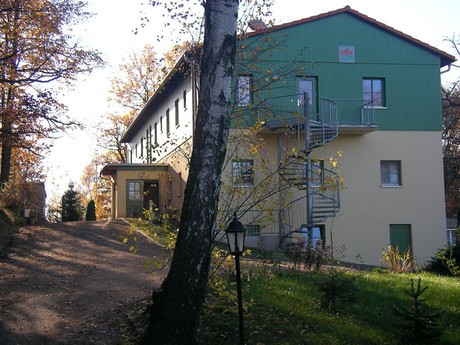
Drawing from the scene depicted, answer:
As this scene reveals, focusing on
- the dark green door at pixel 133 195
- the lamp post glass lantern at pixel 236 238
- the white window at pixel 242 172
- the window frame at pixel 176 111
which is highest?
the window frame at pixel 176 111

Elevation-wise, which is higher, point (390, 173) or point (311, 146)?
point (311, 146)

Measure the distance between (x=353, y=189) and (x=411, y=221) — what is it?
3.02 metres

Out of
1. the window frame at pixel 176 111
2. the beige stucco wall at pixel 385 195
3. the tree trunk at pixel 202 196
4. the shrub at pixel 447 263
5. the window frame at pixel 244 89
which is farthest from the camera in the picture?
the window frame at pixel 176 111

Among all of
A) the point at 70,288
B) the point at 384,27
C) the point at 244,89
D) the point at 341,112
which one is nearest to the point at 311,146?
the point at 341,112

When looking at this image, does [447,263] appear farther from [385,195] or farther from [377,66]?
[377,66]

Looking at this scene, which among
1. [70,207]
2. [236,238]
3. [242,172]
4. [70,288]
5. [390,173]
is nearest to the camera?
[236,238]

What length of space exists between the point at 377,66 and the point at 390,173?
4.84 metres

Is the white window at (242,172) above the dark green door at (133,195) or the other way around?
the other way around

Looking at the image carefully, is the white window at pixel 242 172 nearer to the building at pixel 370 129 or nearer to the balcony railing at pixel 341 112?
the balcony railing at pixel 341 112

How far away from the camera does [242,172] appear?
1010 cm

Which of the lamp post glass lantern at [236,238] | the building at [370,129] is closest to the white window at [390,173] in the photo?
the building at [370,129]

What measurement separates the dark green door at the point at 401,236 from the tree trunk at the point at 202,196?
18.9 metres

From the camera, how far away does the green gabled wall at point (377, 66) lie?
81.1 ft

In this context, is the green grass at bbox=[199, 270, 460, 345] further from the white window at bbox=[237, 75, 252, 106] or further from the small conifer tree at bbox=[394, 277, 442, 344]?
the white window at bbox=[237, 75, 252, 106]
